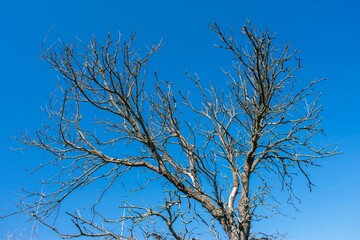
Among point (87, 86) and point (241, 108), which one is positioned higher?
point (241, 108)

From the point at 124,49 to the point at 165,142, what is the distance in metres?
2.30

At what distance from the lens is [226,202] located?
18.4ft

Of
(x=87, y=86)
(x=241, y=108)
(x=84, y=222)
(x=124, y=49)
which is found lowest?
(x=84, y=222)

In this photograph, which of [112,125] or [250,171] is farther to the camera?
[112,125]

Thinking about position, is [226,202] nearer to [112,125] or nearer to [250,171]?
[250,171]

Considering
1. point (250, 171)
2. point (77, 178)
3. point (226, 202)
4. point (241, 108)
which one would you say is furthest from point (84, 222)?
point (241, 108)

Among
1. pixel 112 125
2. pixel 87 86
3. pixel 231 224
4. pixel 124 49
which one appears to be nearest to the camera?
pixel 124 49

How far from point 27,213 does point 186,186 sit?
7.51 feet

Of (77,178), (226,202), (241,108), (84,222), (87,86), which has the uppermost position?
(241,108)

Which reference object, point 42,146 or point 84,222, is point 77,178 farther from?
point 84,222

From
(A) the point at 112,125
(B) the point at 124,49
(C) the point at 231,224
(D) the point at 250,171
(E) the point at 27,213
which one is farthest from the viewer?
(A) the point at 112,125

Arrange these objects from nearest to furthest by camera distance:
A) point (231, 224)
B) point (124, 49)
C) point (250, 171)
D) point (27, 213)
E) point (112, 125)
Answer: point (124, 49) < point (27, 213) < point (231, 224) < point (250, 171) < point (112, 125)

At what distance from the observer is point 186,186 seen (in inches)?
228

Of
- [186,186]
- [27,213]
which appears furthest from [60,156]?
[186,186]
